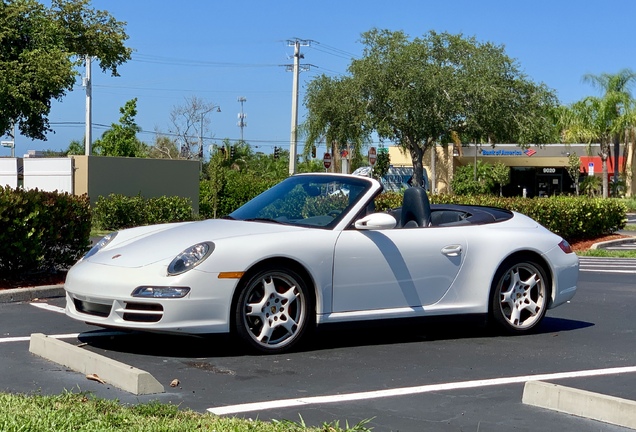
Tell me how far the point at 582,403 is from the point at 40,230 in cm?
751

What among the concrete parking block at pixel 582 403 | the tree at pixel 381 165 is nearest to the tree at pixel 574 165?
the tree at pixel 381 165

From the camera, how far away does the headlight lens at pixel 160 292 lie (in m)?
6.55

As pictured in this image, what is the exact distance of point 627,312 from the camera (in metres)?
9.88

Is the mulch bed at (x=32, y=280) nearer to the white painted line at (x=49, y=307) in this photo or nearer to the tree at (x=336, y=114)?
the white painted line at (x=49, y=307)

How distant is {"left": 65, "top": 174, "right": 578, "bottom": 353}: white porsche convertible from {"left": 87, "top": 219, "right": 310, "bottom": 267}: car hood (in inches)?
0.6

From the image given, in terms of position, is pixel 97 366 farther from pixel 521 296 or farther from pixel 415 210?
pixel 521 296

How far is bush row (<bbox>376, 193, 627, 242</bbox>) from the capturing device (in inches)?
910

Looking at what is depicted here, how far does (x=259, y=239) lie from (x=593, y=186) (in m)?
60.1

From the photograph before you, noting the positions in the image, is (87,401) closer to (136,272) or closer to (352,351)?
(136,272)

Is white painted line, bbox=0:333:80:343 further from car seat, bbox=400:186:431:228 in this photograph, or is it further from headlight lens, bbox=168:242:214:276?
car seat, bbox=400:186:431:228

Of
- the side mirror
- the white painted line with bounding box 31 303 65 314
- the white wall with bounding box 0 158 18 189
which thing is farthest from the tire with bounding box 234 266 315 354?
the white wall with bounding box 0 158 18 189

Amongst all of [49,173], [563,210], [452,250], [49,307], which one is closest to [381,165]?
[49,173]

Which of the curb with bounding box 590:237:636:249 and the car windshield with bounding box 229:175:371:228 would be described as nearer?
the car windshield with bounding box 229:175:371:228

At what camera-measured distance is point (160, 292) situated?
6570 millimetres
